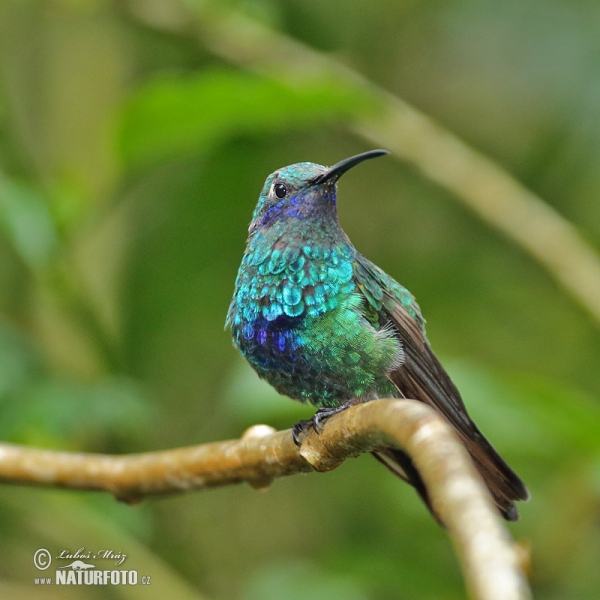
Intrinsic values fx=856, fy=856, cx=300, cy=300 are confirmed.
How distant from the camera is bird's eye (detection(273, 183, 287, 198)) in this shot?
2.25 meters

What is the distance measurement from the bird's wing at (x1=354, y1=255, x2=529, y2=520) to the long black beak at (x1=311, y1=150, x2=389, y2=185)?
8.4 inches

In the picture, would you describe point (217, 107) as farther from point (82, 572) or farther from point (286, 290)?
point (82, 572)

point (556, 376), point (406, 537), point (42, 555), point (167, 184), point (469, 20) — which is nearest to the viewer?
point (42, 555)

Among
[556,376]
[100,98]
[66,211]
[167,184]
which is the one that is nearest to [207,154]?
[167,184]

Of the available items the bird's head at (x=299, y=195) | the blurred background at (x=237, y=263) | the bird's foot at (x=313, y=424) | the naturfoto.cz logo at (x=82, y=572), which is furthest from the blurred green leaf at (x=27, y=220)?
the bird's foot at (x=313, y=424)

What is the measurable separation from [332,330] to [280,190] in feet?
1.55

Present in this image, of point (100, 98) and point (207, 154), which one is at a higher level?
point (100, 98)

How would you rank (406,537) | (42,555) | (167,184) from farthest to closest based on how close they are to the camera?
(167,184)
(406,537)
(42,555)

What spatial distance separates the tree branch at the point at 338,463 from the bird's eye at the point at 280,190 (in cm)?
66

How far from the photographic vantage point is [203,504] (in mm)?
4816

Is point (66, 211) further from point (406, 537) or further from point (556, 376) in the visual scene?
point (556, 376)

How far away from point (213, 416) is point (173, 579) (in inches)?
57.0

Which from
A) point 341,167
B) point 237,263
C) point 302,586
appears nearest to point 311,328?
point 341,167

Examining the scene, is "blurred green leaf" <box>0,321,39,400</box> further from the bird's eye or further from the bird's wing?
the bird's wing
